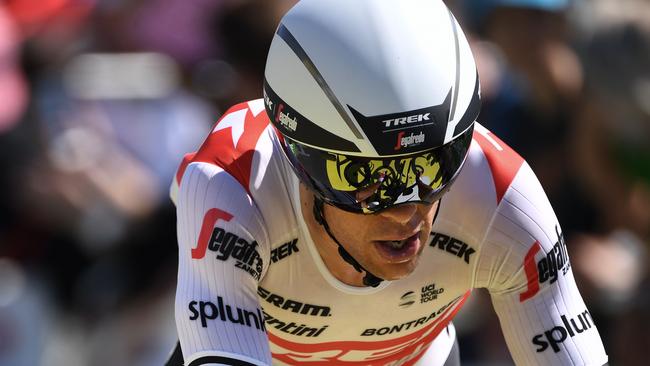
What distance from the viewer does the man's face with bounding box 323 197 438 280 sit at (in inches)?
181

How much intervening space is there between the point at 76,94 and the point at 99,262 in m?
1.38

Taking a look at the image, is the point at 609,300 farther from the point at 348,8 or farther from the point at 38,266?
the point at 348,8

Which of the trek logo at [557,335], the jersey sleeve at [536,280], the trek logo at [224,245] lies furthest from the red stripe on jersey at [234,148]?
the trek logo at [557,335]

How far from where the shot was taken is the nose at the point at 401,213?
4.55 metres

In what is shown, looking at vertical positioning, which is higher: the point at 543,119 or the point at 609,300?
the point at 543,119

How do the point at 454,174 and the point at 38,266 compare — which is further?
the point at 38,266

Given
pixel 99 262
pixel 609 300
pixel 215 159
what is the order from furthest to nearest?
pixel 99 262 < pixel 609 300 < pixel 215 159

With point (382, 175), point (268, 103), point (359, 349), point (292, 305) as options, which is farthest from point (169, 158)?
point (382, 175)

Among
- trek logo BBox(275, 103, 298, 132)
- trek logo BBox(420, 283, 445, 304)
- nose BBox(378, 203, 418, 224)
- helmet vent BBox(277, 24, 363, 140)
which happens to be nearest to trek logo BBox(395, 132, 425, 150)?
helmet vent BBox(277, 24, 363, 140)

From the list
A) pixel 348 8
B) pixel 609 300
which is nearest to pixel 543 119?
pixel 609 300

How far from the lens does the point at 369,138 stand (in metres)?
4.37

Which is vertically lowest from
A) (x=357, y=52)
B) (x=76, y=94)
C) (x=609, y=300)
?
(x=609, y=300)

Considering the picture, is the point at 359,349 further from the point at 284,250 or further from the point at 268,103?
the point at 268,103

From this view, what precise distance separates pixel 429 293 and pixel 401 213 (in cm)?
73
